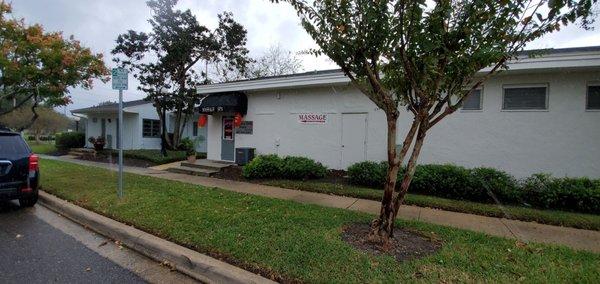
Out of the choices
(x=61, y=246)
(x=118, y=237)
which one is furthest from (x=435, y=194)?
(x=61, y=246)

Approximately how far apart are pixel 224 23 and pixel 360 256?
56.1ft

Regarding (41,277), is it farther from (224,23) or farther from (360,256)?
(224,23)

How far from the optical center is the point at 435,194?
26.1 ft

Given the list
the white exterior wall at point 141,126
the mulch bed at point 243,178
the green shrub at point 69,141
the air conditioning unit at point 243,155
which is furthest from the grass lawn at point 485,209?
the green shrub at point 69,141

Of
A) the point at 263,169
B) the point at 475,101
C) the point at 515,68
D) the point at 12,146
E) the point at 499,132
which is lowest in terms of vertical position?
the point at 263,169

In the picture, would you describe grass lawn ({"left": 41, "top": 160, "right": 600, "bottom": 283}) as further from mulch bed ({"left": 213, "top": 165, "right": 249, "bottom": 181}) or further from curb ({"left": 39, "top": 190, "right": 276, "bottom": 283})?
mulch bed ({"left": 213, "top": 165, "right": 249, "bottom": 181})

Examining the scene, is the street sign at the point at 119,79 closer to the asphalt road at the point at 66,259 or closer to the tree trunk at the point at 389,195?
the asphalt road at the point at 66,259

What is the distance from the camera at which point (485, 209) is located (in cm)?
658

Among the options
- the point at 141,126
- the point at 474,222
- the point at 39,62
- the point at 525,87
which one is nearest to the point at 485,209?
the point at 474,222

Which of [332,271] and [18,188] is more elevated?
[18,188]

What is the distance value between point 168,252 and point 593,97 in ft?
31.9

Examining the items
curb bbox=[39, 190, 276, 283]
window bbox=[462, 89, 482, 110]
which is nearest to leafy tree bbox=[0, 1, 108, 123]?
curb bbox=[39, 190, 276, 283]

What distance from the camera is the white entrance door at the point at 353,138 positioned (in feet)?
34.3

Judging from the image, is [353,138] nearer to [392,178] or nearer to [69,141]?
[392,178]
